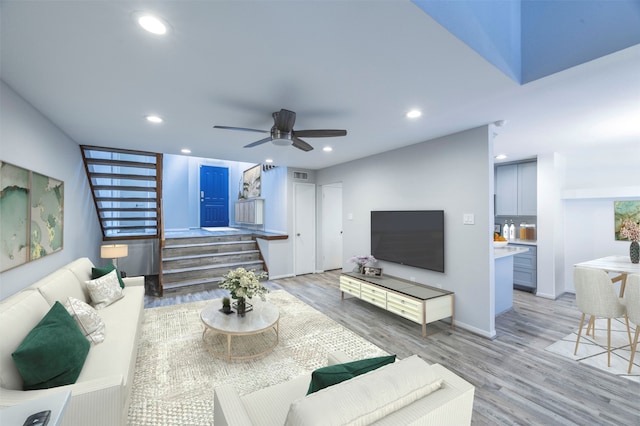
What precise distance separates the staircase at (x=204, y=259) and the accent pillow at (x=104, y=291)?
182 centimetres

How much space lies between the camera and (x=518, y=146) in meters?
4.28

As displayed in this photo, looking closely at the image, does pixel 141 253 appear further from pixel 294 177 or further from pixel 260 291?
pixel 260 291

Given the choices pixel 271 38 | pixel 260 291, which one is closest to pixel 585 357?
pixel 260 291

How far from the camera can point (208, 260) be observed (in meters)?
5.64

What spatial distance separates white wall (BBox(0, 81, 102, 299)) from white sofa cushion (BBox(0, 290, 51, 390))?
1.23 feet

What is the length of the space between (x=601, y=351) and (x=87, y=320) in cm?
493

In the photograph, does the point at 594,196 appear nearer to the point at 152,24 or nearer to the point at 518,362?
the point at 518,362

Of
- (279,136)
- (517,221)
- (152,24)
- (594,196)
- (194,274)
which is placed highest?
(152,24)

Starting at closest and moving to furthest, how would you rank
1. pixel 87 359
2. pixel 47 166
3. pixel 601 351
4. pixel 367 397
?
pixel 367 397 → pixel 87 359 → pixel 601 351 → pixel 47 166

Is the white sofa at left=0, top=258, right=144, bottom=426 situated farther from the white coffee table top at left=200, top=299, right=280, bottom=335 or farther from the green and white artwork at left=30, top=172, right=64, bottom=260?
the white coffee table top at left=200, top=299, right=280, bottom=335

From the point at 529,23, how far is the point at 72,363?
400cm

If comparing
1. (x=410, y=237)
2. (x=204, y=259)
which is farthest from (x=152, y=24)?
(x=204, y=259)

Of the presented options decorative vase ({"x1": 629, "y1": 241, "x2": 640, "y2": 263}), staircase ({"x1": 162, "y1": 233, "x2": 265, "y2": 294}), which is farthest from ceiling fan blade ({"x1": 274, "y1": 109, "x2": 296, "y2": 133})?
decorative vase ({"x1": 629, "y1": 241, "x2": 640, "y2": 263})

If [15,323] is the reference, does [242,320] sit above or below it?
below
